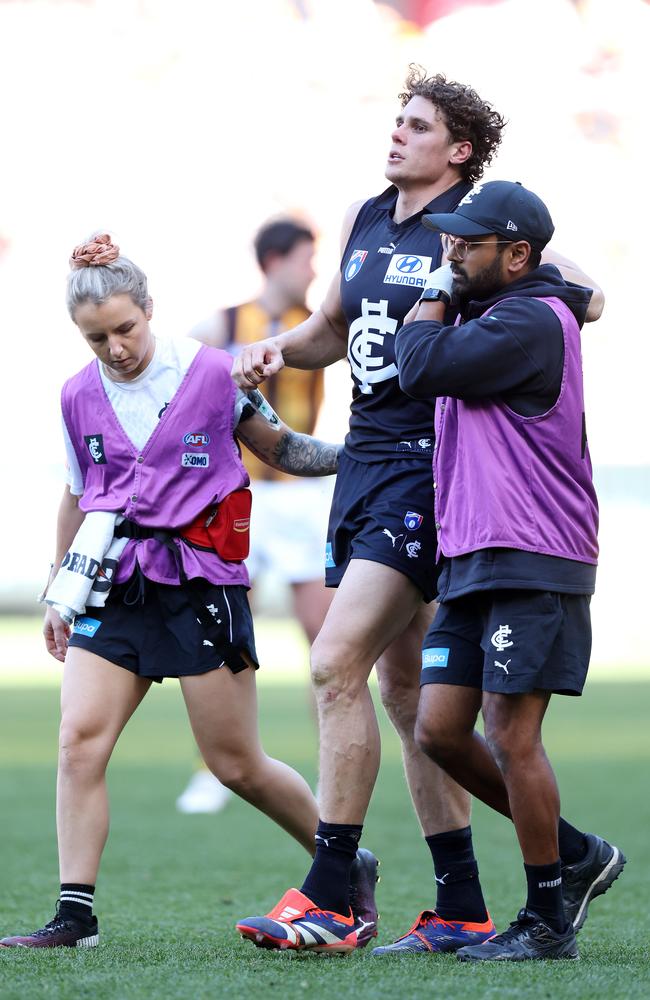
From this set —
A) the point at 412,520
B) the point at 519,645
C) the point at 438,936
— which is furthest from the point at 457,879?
the point at 412,520

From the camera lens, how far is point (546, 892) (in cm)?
433

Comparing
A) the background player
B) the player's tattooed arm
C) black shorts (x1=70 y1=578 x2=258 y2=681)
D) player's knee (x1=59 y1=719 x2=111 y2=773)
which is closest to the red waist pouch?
black shorts (x1=70 y1=578 x2=258 y2=681)

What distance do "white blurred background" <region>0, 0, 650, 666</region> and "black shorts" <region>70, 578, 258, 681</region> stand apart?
21467mm

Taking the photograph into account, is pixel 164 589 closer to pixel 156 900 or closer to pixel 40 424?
pixel 156 900

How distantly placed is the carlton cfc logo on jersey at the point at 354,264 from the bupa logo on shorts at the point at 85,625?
126cm

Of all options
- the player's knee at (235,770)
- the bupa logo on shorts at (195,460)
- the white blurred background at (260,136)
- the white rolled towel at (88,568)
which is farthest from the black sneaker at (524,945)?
the white blurred background at (260,136)

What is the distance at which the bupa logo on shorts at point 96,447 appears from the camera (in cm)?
486

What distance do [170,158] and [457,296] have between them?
24.0 metres

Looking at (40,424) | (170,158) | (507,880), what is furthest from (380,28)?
(507,880)

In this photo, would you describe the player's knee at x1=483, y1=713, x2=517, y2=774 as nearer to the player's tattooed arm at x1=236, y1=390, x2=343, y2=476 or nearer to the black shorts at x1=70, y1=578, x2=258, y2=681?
the black shorts at x1=70, y1=578, x2=258, y2=681

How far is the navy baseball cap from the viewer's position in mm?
4383

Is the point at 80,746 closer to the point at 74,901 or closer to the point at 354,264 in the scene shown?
the point at 74,901

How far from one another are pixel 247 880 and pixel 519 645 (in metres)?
2.65

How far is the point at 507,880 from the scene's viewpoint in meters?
6.41
